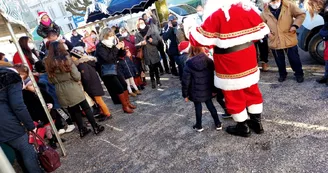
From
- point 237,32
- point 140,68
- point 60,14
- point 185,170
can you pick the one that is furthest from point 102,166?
point 60,14

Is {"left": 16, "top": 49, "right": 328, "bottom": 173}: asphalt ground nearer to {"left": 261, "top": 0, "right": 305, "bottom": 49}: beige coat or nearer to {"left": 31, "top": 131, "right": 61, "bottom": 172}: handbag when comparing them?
{"left": 31, "top": 131, "right": 61, "bottom": 172}: handbag

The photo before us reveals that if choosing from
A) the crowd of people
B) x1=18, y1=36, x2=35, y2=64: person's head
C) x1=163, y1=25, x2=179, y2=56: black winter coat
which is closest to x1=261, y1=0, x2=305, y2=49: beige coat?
the crowd of people

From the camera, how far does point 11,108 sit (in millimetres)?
2725

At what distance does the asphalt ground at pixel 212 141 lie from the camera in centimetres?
264

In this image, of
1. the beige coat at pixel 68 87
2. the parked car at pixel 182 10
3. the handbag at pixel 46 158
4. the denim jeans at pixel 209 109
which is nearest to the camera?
the handbag at pixel 46 158

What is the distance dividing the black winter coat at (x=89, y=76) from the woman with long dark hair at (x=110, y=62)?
224mm

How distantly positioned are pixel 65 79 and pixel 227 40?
271 cm

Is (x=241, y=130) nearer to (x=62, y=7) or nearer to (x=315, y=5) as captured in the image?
(x=315, y=5)

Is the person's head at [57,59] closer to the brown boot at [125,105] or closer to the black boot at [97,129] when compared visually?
the black boot at [97,129]

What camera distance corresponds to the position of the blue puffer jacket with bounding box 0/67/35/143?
2.61 metres

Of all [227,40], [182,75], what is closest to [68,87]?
[182,75]

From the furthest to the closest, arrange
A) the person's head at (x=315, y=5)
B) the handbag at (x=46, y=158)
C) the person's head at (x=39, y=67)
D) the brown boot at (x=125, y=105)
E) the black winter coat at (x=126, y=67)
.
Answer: the black winter coat at (x=126, y=67) → the brown boot at (x=125, y=105) → the person's head at (x=39, y=67) → the person's head at (x=315, y=5) → the handbag at (x=46, y=158)

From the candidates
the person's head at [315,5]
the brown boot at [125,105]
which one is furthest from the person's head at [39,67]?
the person's head at [315,5]

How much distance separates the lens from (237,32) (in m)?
2.65
